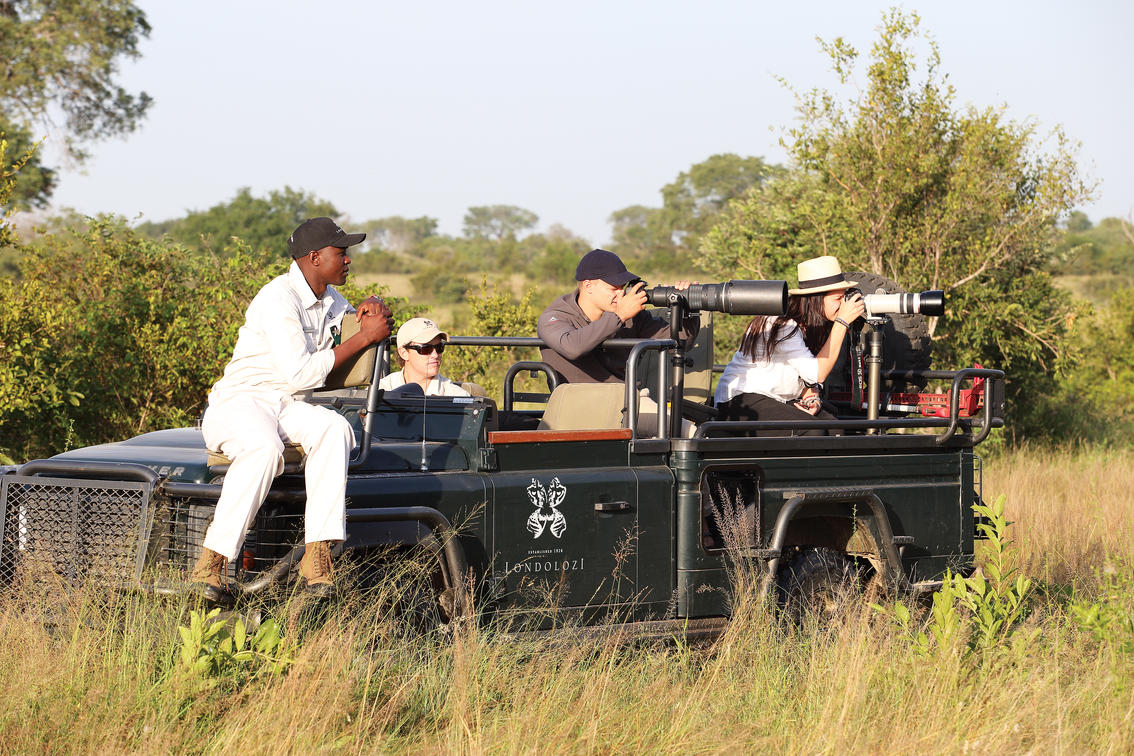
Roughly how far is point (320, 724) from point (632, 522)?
1.59 meters

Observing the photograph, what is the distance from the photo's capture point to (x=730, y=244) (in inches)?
603

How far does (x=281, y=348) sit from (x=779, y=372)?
2.66m

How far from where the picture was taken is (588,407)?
5438mm

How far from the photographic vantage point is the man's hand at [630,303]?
5871 millimetres

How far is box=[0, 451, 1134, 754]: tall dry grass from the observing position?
13.2 ft

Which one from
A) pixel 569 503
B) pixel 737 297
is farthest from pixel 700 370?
pixel 569 503

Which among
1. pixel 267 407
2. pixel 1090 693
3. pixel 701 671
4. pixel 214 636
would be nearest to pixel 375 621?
pixel 214 636

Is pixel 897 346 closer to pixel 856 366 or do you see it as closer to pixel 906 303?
pixel 856 366

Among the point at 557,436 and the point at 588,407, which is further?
the point at 588,407

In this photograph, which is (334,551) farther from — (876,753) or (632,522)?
(876,753)

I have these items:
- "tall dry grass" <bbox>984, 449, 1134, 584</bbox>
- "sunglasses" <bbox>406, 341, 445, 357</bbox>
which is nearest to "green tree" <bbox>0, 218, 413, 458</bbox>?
"sunglasses" <bbox>406, 341, 445, 357</bbox>

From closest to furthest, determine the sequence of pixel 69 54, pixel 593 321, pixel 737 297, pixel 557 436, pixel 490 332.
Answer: pixel 557 436
pixel 737 297
pixel 593 321
pixel 490 332
pixel 69 54

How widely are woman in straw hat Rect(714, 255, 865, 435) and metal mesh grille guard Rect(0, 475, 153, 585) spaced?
2.95 meters

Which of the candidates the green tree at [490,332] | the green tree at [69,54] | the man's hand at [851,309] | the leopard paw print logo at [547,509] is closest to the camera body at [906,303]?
the man's hand at [851,309]
